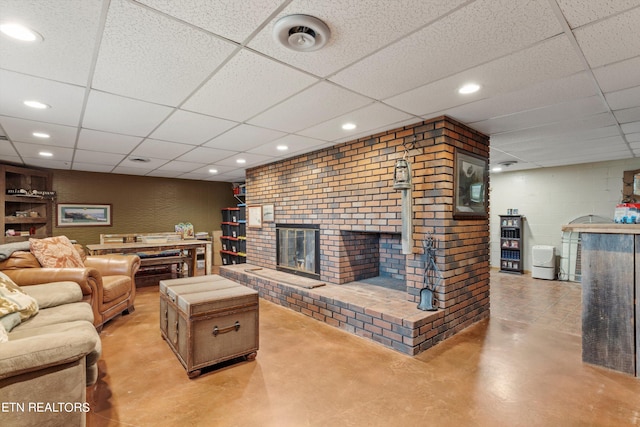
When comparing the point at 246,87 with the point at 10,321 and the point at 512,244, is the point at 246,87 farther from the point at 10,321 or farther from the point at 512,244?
the point at 512,244

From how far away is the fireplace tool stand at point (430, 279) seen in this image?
3.02m

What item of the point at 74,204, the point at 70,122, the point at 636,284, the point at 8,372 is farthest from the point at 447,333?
the point at 74,204

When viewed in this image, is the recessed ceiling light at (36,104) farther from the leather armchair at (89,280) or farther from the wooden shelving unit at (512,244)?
the wooden shelving unit at (512,244)

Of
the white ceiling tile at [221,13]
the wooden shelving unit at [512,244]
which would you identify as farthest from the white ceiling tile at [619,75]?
the wooden shelving unit at [512,244]

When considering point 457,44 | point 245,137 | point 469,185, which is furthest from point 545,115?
point 245,137

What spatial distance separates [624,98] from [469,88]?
1.37m

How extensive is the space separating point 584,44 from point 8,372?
327 centimetres

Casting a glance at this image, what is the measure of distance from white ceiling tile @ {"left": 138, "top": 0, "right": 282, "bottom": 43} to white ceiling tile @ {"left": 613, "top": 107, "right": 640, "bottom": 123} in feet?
10.8

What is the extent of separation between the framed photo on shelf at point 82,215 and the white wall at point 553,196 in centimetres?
873

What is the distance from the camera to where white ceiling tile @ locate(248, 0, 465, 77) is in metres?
1.41

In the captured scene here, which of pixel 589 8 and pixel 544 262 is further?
pixel 544 262

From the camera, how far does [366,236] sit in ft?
14.5

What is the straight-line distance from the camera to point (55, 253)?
3.38 meters

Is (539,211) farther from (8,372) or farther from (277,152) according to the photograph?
(8,372)
